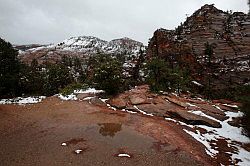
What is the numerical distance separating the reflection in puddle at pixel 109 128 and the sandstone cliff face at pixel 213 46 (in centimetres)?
5084

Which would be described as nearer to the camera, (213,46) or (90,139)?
(90,139)

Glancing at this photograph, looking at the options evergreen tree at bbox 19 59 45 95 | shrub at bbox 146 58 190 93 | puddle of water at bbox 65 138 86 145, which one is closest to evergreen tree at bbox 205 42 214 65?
shrub at bbox 146 58 190 93

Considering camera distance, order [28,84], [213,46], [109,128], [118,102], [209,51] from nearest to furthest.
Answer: [109,128]
[118,102]
[28,84]
[209,51]
[213,46]

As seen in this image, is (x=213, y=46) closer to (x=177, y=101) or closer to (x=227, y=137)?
(x=177, y=101)

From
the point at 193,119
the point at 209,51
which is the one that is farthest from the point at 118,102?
the point at 209,51

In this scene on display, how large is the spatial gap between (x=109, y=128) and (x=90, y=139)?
10.7 feet

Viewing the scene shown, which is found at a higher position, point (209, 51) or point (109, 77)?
point (209, 51)

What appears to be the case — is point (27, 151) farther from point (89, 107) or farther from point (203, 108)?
point (203, 108)

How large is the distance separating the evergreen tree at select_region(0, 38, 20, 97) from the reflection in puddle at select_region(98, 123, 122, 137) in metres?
23.7

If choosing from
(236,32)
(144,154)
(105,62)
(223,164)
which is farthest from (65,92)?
(236,32)

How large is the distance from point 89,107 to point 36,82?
27287mm

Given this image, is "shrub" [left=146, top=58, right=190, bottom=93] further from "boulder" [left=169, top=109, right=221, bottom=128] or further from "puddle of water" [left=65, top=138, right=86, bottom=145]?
"puddle of water" [left=65, top=138, right=86, bottom=145]

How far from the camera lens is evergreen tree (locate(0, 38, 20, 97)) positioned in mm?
41844

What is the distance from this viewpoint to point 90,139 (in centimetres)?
2212
